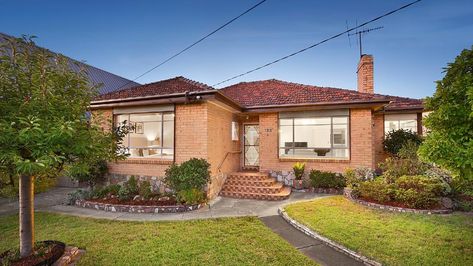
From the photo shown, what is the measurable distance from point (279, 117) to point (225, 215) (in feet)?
19.4

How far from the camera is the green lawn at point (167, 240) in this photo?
159 inches

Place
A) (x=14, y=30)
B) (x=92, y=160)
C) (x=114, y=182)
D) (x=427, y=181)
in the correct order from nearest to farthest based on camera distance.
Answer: (x=92, y=160)
(x=427, y=181)
(x=114, y=182)
(x=14, y=30)

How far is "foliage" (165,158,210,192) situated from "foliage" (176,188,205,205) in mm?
144

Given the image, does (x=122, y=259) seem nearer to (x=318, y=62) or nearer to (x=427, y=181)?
(x=427, y=181)

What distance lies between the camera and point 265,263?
3908 mm

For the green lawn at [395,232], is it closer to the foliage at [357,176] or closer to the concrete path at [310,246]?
the concrete path at [310,246]

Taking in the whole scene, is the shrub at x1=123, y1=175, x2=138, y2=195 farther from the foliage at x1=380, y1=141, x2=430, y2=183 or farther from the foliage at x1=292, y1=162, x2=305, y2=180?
the foliage at x1=380, y1=141, x2=430, y2=183

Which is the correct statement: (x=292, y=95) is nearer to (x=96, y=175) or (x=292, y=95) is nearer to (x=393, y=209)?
(x=393, y=209)

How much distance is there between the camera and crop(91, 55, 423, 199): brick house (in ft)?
28.9

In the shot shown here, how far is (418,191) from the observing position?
22.7ft

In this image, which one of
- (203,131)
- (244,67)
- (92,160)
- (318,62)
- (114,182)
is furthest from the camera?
(318,62)

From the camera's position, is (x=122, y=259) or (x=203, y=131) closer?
(x=122, y=259)

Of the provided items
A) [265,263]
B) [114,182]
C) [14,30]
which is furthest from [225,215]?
[14,30]

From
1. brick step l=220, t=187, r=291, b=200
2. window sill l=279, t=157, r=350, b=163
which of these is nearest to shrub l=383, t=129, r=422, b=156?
window sill l=279, t=157, r=350, b=163
